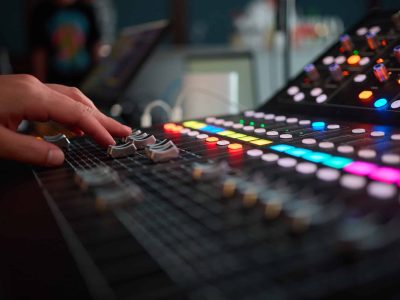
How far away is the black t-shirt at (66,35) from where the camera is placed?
10.4ft

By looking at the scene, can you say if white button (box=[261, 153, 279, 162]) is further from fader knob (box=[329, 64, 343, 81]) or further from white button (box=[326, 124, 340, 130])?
fader knob (box=[329, 64, 343, 81])

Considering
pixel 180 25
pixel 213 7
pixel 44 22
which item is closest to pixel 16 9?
pixel 44 22

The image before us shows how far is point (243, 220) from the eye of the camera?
0.32 metres

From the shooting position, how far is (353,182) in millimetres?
376

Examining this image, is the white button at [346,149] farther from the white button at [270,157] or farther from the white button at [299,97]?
the white button at [299,97]

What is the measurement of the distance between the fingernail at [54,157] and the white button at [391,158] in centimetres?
36

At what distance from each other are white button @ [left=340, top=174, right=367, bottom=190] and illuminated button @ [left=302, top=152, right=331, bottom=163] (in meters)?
0.06

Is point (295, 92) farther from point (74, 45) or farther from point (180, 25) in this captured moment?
point (180, 25)

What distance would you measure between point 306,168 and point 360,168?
5cm

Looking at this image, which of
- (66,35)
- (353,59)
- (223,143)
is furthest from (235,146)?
(66,35)

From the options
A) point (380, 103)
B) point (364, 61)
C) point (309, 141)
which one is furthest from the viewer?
point (364, 61)

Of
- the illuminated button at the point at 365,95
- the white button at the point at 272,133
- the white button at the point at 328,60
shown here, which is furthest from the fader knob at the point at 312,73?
the white button at the point at 272,133

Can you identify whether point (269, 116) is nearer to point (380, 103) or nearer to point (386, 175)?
point (380, 103)

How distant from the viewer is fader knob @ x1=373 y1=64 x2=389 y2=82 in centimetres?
67
